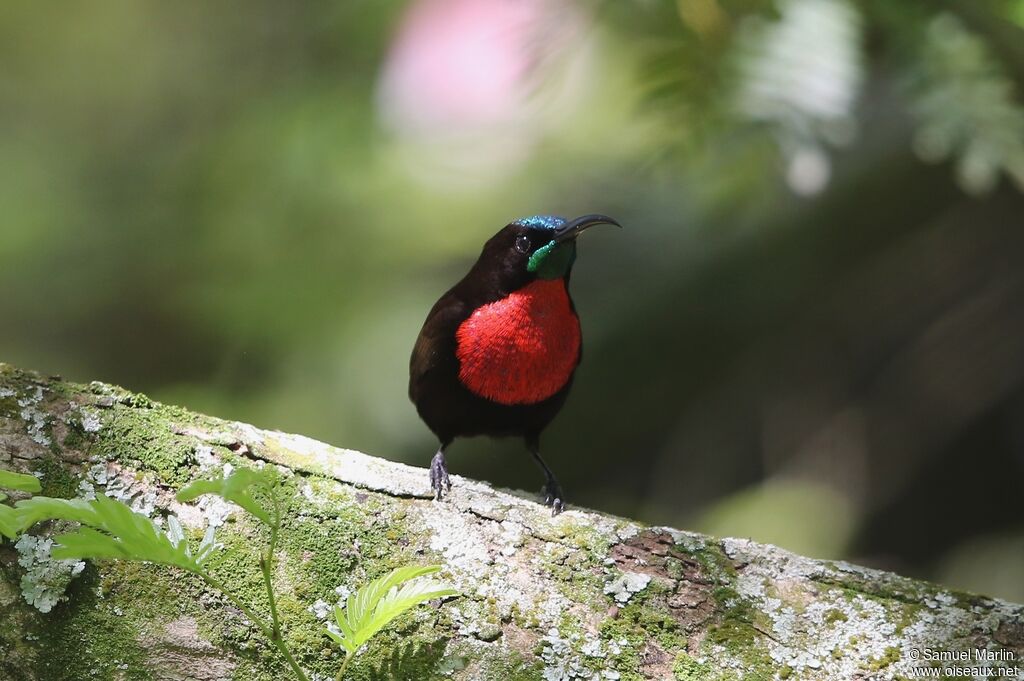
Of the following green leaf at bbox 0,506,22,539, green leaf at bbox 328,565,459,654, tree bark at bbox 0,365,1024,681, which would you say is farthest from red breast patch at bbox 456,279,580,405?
green leaf at bbox 0,506,22,539

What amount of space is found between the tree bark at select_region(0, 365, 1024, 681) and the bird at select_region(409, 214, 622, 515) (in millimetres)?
983

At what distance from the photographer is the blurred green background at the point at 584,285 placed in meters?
4.48

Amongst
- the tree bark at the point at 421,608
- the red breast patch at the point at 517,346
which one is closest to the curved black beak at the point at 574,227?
the red breast patch at the point at 517,346

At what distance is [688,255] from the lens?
5.28m

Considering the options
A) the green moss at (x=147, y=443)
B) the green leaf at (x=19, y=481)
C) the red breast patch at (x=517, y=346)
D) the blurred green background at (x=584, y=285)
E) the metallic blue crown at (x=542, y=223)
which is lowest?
the green leaf at (x=19, y=481)

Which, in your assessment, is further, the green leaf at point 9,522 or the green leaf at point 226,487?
the green leaf at point 9,522

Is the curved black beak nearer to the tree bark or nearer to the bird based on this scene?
the bird

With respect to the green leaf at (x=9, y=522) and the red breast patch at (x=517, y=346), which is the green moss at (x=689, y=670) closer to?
the green leaf at (x=9, y=522)

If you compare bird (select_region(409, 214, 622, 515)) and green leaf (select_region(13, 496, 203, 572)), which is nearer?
green leaf (select_region(13, 496, 203, 572))

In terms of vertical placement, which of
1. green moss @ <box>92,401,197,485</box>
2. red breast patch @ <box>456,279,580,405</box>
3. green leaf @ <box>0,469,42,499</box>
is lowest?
green leaf @ <box>0,469,42,499</box>

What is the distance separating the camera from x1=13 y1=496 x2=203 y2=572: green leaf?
151 cm

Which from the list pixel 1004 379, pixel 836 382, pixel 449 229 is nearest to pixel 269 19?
pixel 449 229

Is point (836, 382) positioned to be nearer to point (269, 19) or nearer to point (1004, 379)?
point (1004, 379)

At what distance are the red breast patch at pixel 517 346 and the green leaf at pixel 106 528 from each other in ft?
5.36
